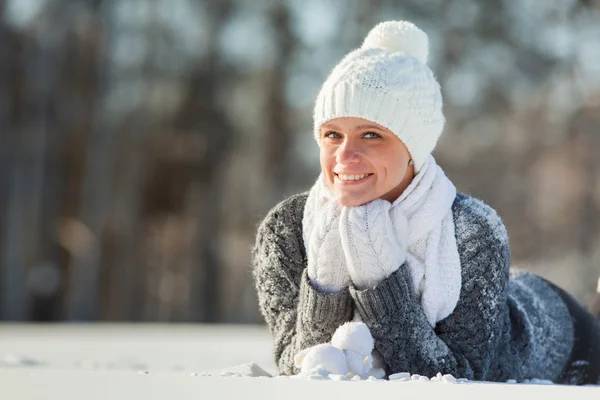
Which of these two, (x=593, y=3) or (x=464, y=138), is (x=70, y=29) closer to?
(x=464, y=138)

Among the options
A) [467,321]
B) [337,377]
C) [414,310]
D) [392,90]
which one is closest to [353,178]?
[392,90]

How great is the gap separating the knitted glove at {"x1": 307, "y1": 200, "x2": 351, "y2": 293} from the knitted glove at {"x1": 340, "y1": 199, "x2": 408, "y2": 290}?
0.13ft

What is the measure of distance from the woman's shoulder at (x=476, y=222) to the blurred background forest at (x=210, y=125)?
1157cm

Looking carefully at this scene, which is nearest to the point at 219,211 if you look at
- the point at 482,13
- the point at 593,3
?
the point at 482,13

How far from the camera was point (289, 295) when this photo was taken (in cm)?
299

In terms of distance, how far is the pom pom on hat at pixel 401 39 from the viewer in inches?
118

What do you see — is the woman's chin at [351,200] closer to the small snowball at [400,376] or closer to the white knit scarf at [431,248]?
the white knit scarf at [431,248]

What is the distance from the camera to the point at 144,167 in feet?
54.2

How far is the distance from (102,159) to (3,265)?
2.30 meters

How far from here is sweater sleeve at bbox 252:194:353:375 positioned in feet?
9.04

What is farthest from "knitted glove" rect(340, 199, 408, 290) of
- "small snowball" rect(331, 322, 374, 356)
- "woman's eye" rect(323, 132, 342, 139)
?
"woman's eye" rect(323, 132, 342, 139)

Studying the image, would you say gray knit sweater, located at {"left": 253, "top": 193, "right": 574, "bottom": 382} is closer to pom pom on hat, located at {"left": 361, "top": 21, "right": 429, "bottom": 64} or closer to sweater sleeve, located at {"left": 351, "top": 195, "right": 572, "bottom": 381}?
sweater sleeve, located at {"left": 351, "top": 195, "right": 572, "bottom": 381}

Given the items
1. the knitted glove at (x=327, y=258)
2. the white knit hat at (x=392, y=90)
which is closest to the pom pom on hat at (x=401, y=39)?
the white knit hat at (x=392, y=90)

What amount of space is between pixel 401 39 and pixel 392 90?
0.22 metres
